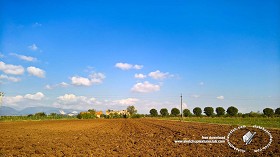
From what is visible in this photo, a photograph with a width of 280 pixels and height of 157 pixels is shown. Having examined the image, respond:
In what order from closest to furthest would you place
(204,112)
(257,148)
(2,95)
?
1. (257,148)
2. (2,95)
3. (204,112)

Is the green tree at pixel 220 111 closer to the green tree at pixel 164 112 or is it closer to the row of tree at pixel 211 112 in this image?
the row of tree at pixel 211 112

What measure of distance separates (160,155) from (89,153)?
150 inches

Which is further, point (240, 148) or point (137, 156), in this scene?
point (240, 148)

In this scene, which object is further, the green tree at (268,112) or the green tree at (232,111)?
the green tree at (232,111)

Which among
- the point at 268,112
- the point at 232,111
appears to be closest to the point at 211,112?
the point at 232,111

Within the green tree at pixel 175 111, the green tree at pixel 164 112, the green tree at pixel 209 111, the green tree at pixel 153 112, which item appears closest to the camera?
the green tree at pixel 209 111

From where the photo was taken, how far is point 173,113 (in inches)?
6658

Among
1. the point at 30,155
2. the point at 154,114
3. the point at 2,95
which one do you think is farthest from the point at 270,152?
the point at 154,114

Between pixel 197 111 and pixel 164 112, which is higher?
pixel 197 111

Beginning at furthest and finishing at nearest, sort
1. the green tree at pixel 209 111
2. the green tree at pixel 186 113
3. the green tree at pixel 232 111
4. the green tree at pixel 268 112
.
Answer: the green tree at pixel 186 113, the green tree at pixel 209 111, the green tree at pixel 232 111, the green tree at pixel 268 112

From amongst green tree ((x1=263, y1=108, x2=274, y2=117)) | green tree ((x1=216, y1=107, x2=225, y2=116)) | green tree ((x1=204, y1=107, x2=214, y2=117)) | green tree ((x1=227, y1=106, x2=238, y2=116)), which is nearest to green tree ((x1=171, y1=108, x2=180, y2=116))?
green tree ((x1=204, y1=107, x2=214, y2=117))

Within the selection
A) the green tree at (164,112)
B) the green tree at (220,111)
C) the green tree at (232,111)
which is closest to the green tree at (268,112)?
the green tree at (232,111)

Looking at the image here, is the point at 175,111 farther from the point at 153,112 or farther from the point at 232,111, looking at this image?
the point at 232,111

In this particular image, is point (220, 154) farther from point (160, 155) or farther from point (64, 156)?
point (64, 156)
